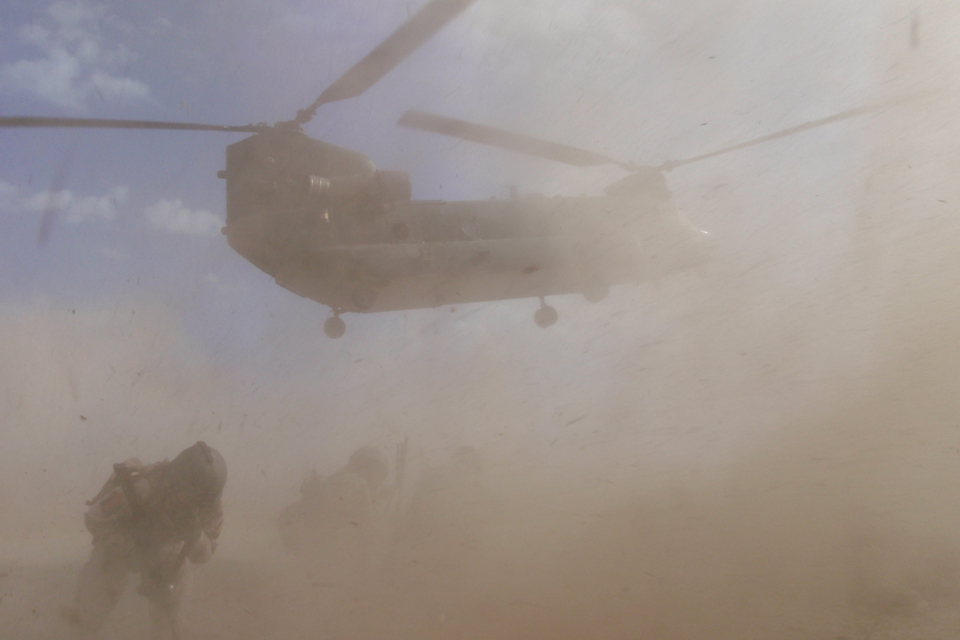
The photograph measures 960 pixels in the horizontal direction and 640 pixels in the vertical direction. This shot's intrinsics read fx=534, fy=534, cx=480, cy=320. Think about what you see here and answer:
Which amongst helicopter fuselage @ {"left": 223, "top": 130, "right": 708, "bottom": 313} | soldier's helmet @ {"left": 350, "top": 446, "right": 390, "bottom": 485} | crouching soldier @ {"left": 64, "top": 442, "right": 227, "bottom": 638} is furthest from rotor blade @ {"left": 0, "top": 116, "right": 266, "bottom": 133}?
soldier's helmet @ {"left": 350, "top": 446, "right": 390, "bottom": 485}

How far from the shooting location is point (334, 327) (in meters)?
5.82

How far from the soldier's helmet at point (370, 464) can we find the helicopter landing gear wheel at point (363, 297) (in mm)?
2959

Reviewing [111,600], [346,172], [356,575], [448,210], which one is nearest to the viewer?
[111,600]

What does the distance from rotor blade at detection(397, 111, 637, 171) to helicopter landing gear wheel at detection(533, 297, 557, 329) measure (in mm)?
1782

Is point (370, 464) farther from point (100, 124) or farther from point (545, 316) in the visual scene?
point (100, 124)

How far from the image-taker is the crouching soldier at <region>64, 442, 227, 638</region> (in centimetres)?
397

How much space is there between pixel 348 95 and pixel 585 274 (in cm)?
328

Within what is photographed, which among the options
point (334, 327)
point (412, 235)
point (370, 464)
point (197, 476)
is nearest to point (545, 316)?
point (412, 235)

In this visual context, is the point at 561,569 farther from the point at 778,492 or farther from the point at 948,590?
the point at 948,590

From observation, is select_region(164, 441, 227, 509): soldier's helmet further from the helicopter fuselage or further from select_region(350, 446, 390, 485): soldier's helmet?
select_region(350, 446, 390, 485): soldier's helmet

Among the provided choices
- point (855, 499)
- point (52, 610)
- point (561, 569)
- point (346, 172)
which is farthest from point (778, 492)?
point (52, 610)

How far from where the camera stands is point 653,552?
16.4ft

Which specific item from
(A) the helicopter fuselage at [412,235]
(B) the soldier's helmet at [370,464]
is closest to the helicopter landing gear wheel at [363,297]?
(A) the helicopter fuselage at [412,235]

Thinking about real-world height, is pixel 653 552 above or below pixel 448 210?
below
